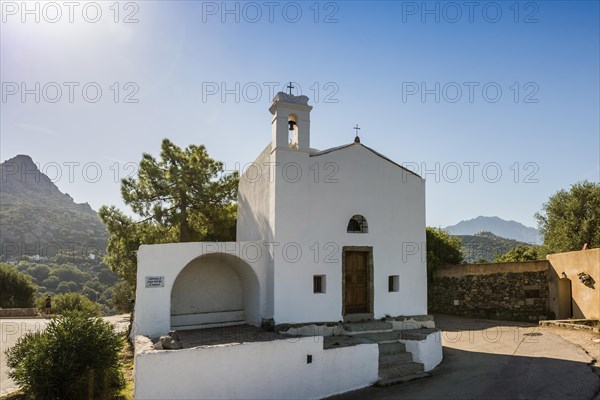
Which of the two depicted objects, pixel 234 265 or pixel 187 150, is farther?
pixel 187 150

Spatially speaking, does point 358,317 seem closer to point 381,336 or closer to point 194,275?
point 381,336

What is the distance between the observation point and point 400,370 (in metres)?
9.95

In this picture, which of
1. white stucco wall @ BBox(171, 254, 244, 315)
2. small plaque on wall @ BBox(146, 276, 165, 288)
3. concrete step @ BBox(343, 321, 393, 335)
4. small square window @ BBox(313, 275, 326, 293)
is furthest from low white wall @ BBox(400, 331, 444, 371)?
small plaque on wall @ BBox(146, 276, 165, 288)

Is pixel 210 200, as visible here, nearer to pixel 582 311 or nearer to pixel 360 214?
pixel 360 214

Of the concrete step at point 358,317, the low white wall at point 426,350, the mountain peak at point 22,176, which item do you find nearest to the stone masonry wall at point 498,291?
the low white wall at point 426,350

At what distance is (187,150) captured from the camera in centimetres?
2094

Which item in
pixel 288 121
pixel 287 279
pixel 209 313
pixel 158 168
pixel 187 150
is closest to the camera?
pixel 287 279

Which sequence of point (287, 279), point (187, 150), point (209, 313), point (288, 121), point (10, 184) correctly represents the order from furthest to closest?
point (10, 184) < point (187, 150) < point (209, 313) < point (288, 121) < point (287, 279)

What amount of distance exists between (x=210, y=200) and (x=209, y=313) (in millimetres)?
8190

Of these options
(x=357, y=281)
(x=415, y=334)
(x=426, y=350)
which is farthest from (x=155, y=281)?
(x=426, y=350)

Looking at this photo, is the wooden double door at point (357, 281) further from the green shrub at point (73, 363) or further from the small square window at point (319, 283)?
the green shrub at point (73, 363)

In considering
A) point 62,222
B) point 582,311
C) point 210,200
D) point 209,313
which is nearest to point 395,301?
point 209,313

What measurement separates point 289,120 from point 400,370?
777 cm

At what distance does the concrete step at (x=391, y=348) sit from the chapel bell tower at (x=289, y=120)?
6053mm
